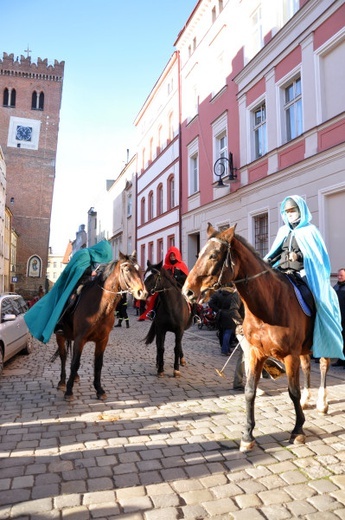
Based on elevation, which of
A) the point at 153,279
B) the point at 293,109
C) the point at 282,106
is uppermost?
the point at 282,106

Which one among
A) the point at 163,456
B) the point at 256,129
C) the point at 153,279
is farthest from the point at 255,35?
the point at 163,456

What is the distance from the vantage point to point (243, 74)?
14.7 m

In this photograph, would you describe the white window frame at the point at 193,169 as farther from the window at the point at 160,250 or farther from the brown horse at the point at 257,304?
the brown horse at the point at 257,304

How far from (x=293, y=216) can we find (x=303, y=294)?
1.02 metres

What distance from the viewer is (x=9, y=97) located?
189ft

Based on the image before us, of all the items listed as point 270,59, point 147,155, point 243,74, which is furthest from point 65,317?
point 147,155

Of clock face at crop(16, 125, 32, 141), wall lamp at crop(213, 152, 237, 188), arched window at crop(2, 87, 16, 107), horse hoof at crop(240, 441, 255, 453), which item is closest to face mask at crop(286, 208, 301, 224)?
horse hoof at crop(240, 441, 255, 453)

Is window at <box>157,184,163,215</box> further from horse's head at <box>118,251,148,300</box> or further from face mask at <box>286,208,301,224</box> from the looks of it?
face mask at <box>286,208,301,224</box>

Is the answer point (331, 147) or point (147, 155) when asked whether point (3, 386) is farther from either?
point (147, 155)

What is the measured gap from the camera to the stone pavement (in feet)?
9.58

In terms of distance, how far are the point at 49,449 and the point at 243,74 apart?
14366 mm

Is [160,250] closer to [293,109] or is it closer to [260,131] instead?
[260,131]

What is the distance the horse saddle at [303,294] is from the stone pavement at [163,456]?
4.48ft

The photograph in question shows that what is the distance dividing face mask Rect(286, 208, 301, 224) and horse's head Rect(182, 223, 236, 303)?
4.87ft
